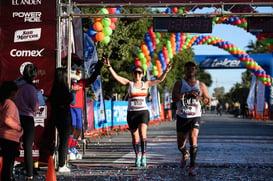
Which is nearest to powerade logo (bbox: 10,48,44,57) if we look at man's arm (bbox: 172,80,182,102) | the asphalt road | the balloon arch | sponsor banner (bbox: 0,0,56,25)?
sponsor banner (bbox: 0,0,56,25)

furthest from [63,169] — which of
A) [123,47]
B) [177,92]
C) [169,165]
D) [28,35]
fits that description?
[123,47]

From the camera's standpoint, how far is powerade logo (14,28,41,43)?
958cm

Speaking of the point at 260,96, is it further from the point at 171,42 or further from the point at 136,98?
the point at 136,98

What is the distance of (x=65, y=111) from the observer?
8.84 metres

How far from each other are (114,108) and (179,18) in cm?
1243

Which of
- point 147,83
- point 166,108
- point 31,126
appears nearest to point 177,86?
point 147,83

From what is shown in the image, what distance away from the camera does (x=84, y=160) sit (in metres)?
11.0

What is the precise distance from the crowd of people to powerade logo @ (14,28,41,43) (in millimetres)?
1043

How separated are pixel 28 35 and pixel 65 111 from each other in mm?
1707

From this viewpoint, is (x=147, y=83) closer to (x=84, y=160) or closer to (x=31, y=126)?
(x=84, y=160)

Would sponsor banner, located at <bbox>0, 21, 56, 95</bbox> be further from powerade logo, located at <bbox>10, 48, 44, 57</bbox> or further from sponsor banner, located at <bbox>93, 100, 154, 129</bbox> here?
sponsor banner, located at <bbox>93, 100, 154, 129</bbox>

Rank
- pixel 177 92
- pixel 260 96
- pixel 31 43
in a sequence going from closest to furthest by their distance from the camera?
pixel 177 92
pixel 31 43
pixel 260 96

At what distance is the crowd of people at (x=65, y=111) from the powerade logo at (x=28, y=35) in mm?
1043

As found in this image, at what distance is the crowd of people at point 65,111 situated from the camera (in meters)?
6.77
